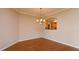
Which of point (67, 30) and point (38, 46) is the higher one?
point (67, 30)

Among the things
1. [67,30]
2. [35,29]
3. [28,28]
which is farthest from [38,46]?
[67,30]

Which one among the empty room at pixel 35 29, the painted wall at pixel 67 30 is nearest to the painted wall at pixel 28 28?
the empty room at pixel 35 29

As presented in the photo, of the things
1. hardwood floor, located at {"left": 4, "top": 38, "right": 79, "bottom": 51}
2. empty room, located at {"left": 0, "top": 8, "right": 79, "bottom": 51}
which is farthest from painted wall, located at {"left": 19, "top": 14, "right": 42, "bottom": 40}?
hardwood floor, located at {"left": 4, "top": 38, "right": 79, "bottom": 51}

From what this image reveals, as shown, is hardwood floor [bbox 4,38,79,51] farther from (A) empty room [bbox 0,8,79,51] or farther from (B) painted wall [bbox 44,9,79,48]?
(B) painted wall [bbox 44,9,79,48]

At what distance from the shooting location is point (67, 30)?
338 centimetres

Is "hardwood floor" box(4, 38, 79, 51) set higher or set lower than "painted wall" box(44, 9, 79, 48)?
lower

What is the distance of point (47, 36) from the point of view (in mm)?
2771

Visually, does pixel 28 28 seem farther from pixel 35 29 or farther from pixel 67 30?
pixel 67 30

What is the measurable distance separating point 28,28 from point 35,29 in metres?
0.22

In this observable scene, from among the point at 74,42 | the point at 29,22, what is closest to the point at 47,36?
the point at 29,22

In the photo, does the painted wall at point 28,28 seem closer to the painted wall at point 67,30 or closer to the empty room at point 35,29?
the empty room at point 35,29

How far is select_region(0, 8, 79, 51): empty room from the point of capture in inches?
97.2
